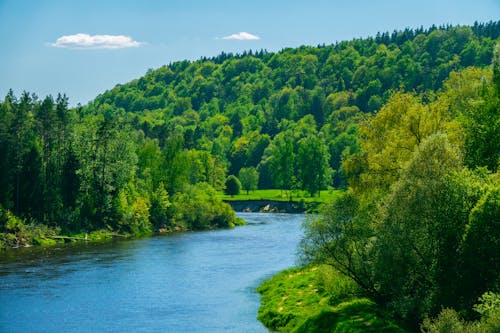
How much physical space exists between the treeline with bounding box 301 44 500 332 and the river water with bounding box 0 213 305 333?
9813mm

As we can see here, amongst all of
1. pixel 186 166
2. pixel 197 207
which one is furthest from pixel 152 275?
pixel 186 166

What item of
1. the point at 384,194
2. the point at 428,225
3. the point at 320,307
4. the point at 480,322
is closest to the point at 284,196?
the point at 384,194

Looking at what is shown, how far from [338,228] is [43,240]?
201 feet

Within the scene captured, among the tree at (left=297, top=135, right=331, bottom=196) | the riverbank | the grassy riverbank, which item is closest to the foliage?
the grassy riverbank

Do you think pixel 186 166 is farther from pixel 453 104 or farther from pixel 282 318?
pixel 282 318

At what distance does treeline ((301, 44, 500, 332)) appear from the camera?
1510 inches

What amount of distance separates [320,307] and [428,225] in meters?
13.4

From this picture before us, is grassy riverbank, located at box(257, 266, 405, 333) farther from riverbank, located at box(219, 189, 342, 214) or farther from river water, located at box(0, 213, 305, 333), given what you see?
riverbank, located at box(219, 189, 342, 214)

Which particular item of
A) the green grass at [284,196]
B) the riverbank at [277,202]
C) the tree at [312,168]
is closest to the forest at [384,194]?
the riverbank at [277,202]

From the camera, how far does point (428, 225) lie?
1667 inches

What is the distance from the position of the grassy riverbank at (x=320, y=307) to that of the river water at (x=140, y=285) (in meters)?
1.79

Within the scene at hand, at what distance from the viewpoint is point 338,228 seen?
166 feet

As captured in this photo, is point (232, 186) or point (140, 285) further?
point (232, 186)

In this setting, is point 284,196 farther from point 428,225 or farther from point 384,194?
point 428,225
